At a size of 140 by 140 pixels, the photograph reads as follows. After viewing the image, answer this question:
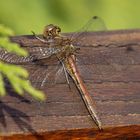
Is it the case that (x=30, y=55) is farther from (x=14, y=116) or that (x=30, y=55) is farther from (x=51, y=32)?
(x=14, y=116)

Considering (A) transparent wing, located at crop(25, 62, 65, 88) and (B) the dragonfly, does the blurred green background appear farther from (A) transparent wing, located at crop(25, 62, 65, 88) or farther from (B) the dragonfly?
(A) transparent wing, located at crop(25, 62, 65, 88)

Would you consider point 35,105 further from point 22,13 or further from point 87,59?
point 22,13

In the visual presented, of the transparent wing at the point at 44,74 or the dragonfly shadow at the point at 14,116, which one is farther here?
the transparent wing at the point at 44,74

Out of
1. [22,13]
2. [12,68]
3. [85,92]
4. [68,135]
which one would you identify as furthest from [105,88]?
[22,13]

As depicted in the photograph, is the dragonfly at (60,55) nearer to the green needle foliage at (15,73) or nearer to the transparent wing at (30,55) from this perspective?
the transparent wing at (30,55)

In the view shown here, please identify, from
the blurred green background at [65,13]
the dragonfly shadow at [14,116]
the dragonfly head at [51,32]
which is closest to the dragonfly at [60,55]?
the dragonfly head at [51,32]

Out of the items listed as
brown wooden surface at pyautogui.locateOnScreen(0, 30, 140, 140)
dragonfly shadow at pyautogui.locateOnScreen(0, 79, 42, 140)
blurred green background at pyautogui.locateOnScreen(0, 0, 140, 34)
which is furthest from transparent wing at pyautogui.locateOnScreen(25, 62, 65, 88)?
blurred green background at pyautogui.locateOnScreen(0, 0, 140, 34)
